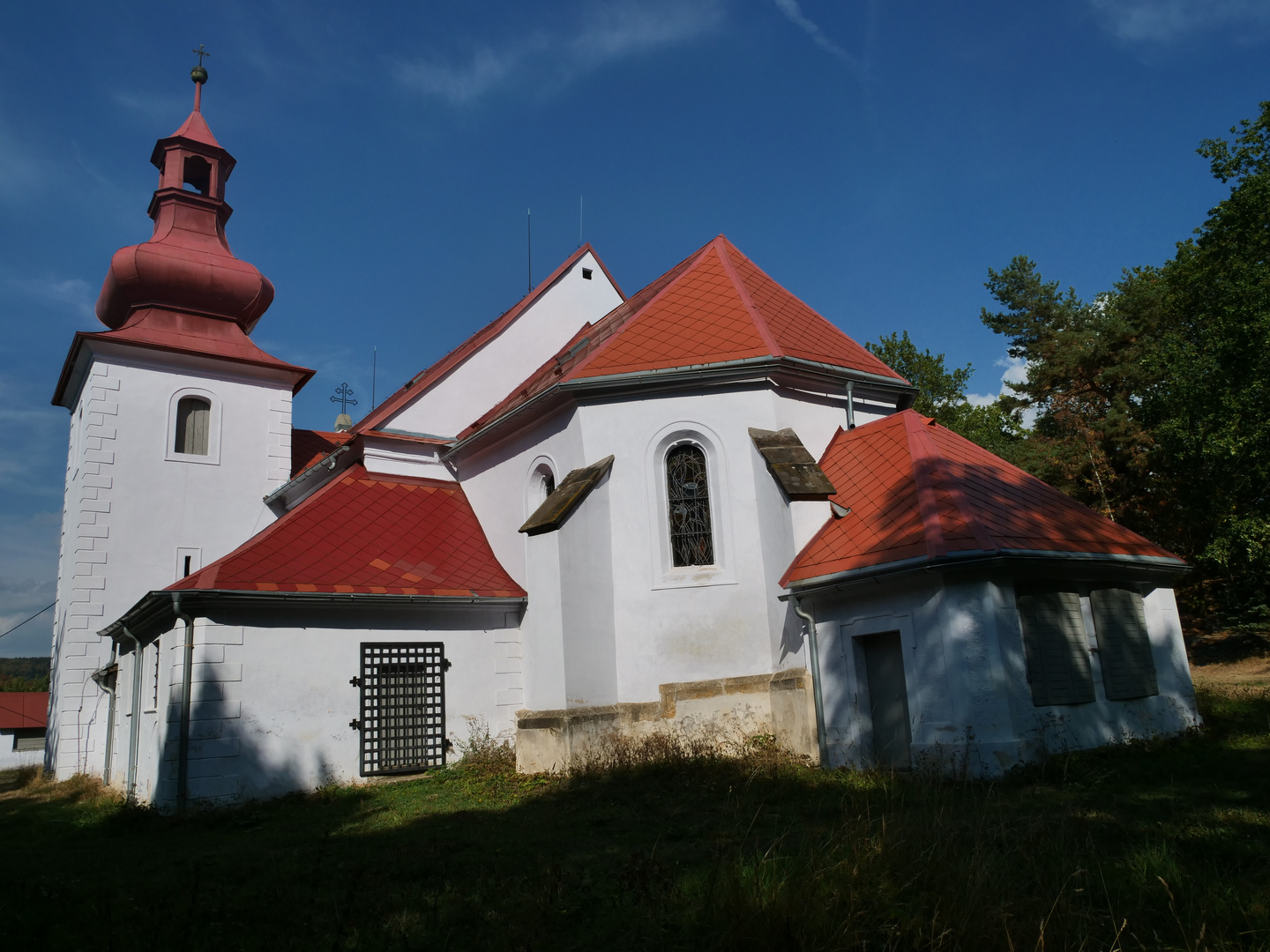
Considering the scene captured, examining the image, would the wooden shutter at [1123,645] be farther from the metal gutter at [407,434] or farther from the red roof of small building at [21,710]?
the red roof of small building at [21,710]

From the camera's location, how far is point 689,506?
1382 centimetres

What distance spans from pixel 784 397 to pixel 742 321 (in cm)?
143

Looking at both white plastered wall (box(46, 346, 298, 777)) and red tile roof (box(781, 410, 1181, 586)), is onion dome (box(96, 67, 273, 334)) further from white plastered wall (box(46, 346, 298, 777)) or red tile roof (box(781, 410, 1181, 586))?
red tile roof (box(781, 410, 1181, 586))

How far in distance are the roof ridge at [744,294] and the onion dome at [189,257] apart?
11432 mm

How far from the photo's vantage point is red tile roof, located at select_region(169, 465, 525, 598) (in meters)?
13.2

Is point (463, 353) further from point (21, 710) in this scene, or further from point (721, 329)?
point (21, 710)

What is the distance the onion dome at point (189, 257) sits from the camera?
20797 mm

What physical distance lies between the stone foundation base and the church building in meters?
0.04

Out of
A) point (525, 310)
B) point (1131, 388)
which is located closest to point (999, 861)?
point (525, 310)

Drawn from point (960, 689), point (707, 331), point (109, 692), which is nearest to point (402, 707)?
point (707, 331)

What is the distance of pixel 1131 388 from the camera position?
28.8 m

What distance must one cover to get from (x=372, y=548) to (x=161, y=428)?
Result: 845 cm

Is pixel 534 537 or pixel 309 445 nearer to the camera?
pixel 534 537

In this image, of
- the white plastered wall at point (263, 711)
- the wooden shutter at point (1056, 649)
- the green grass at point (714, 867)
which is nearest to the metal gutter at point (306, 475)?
the white plastered wall at point (263, 711)
